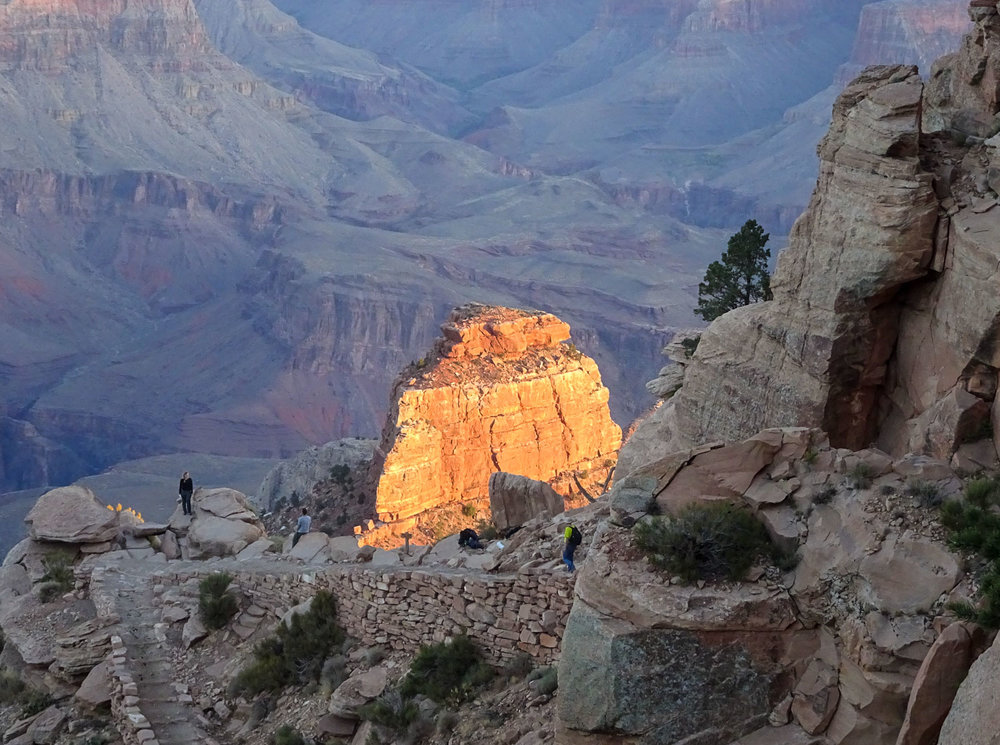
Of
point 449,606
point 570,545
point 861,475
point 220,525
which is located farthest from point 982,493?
point 220,525

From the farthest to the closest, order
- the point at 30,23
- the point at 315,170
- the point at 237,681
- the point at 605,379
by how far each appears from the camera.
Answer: the point at 315,170, the point at 30,23, the point at 605,379, the point at 237,681

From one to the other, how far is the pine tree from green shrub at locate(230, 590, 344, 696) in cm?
1160

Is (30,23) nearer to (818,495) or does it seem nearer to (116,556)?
(116,556)

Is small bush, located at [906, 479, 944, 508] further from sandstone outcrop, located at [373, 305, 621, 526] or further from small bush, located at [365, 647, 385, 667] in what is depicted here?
sandstone outcrop, located at [373, 305, 621, 526]

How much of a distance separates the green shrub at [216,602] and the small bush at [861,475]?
1389cm

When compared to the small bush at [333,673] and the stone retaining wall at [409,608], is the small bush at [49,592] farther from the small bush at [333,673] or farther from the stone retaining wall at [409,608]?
the small bush at [333,673]

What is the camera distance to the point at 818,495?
15602mm

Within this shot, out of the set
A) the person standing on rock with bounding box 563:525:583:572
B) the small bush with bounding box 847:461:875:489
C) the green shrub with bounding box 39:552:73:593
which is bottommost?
the green shrub with bounding box 39:552:73:593

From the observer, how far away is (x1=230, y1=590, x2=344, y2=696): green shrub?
22.6m

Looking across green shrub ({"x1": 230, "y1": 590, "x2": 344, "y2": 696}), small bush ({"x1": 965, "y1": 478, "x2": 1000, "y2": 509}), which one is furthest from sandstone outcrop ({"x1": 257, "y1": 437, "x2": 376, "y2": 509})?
small bush ({"x1": 965, "y1": 478, "x2": 1000, "y2": 509})

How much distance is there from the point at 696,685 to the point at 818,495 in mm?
2668

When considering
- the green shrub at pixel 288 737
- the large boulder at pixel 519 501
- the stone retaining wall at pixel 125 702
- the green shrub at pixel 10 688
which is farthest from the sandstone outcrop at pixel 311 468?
the green shrub at pixel 288 737

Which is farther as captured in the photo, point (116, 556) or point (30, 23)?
point (30, 23)

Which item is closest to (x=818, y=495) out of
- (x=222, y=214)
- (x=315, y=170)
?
(x=222, y=214)
